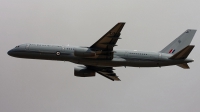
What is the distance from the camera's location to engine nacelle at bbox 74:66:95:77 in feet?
202

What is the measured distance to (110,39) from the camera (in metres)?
53.1

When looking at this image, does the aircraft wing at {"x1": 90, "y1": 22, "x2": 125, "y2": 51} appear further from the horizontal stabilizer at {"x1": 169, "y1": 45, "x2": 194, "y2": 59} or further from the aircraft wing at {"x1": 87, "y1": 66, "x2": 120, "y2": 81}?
the horizontal stabilizer at {"x1": 169, "y1": 45, "x2": 194, "y2": 59}

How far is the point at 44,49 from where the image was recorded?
55594mm

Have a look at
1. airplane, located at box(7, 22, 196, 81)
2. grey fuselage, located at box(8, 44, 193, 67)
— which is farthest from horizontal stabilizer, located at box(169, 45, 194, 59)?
grey fuselage, located at box(8, 44, 193, 67)

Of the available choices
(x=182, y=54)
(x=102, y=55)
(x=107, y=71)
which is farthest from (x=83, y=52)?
(x=182, y=54)

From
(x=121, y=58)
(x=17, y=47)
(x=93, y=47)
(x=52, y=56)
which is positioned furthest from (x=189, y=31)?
(x=17, y=47)

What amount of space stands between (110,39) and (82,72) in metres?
11.1

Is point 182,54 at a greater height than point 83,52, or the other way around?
point 83,52

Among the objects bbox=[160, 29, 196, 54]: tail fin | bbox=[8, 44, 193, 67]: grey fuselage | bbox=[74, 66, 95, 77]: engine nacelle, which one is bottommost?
bbox=[74, 66, 95, 77]: engine nacelle

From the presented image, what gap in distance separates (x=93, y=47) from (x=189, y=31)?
1690 cm

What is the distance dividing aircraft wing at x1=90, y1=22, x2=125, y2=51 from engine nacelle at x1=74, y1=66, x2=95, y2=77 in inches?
322

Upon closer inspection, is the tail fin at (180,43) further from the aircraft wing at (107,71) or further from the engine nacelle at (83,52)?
the engine nacelle at (83,52)

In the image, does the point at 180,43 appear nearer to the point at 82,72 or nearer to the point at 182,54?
the point at 182,54

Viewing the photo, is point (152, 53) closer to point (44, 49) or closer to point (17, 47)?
point (44, 49)
